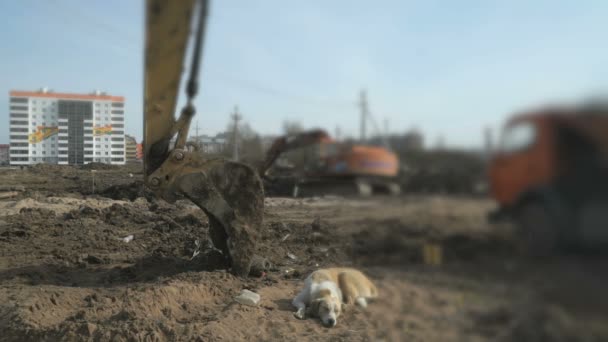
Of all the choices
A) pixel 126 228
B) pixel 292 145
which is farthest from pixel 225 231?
pixel 126 228

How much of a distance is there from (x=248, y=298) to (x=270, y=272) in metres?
0.94

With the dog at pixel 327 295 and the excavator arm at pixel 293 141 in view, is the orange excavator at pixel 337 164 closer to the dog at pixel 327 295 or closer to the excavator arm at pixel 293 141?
the excavator arm at pixel 293 141

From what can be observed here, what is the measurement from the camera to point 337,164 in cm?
172

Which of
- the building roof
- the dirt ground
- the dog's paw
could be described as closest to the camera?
the dirt ground

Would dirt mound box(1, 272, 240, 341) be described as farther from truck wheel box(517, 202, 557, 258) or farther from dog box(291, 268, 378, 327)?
truck wheel box(517, 202, 557, 258)

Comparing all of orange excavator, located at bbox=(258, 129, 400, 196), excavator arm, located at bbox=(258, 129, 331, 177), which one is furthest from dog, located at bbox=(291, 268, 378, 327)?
excavator arm, located at bbox=(258, 129, 331, 177)

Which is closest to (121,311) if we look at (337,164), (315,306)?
(315,306)

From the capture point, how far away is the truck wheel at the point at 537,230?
78 centimetres

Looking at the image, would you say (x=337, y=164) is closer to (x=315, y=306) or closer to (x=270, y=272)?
(x=315, y=306)

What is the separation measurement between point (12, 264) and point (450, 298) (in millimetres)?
6727

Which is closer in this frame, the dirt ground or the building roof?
the dirt ground

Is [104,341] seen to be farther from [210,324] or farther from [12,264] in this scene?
[12,264]

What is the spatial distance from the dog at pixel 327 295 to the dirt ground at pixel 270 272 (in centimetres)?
9

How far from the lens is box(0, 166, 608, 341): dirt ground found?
2.98 ft
